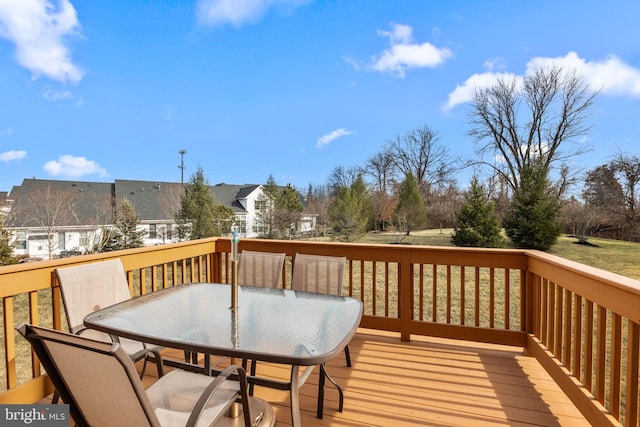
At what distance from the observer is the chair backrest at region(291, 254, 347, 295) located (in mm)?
2766

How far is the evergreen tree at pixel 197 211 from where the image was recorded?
661 inches

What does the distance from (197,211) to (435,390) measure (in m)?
16.3

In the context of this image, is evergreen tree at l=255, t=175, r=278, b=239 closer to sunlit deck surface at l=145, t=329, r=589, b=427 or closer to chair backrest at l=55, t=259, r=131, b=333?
sunlit deck surface at l=145, t=329, r=589, b=427

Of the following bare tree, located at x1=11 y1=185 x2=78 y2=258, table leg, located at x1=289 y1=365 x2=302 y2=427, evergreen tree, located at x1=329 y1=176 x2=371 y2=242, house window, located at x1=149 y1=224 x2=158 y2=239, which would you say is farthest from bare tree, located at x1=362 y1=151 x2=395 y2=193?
table leg, located at x1=289 y1=365 x2=302 y2=427

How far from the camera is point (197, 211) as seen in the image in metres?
17.0

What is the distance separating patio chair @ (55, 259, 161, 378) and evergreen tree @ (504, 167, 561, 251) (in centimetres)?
1353

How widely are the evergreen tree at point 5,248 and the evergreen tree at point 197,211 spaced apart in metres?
6.76

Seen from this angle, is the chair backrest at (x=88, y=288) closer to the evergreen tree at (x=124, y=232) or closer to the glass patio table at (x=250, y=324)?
the glass patio table at (x=250, y=324)

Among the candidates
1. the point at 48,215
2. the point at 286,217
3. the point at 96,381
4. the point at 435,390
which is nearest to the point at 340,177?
the point at 286,217

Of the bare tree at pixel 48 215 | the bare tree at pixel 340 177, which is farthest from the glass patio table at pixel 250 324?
the bare tree at pixel 340 177

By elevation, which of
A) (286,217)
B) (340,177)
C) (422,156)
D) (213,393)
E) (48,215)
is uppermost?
(422,156)

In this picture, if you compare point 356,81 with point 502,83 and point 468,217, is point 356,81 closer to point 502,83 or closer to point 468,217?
point 468,217

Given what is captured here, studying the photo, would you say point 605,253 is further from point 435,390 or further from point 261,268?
point 261,268

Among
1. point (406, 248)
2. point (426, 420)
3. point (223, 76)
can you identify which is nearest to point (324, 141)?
point (223, 76)
